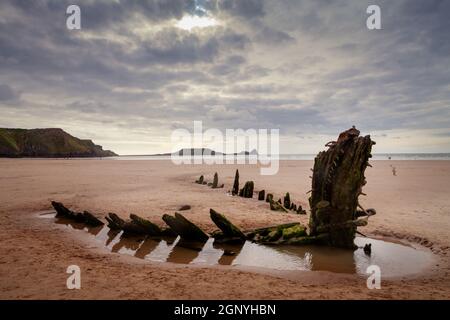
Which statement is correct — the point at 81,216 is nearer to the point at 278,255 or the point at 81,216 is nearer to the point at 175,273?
the point at 175,273

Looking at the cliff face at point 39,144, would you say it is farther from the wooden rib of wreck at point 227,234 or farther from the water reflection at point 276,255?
the wooden rib of wreck at point 227,234

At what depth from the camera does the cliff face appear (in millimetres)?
117688

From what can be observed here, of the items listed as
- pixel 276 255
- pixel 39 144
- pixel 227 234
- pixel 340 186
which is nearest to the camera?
pixel 276 255

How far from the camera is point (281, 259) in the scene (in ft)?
28.0

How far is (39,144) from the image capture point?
132250mm

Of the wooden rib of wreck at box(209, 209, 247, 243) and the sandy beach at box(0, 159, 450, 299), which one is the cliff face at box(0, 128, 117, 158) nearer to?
the sandy beach at box(0, 159, 450, 299)

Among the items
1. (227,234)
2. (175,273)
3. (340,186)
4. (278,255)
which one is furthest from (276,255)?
(175,273)

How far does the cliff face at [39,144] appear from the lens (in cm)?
11769

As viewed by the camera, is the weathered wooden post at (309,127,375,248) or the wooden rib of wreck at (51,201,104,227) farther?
the wooden rib of wreck at (51,201,104,227)

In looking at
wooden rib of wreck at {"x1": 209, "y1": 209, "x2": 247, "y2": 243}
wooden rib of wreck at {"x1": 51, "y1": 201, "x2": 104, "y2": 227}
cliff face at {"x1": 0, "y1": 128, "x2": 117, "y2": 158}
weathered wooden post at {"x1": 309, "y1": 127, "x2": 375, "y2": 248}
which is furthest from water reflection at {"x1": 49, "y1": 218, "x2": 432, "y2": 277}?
cliff face at {"x1": 0, "y1": 128, "x2": 117, "y2": 158}

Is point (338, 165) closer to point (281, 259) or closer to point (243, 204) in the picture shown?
point (281, 259)

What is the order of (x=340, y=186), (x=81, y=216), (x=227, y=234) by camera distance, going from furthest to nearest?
(x=81, y=216) → (x=227, y=234) → (x=340, y=186)

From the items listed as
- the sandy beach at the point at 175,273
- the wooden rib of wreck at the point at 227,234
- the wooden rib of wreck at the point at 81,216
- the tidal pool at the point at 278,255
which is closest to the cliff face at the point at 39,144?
the wooden rib of wreck at the point at 81,216
